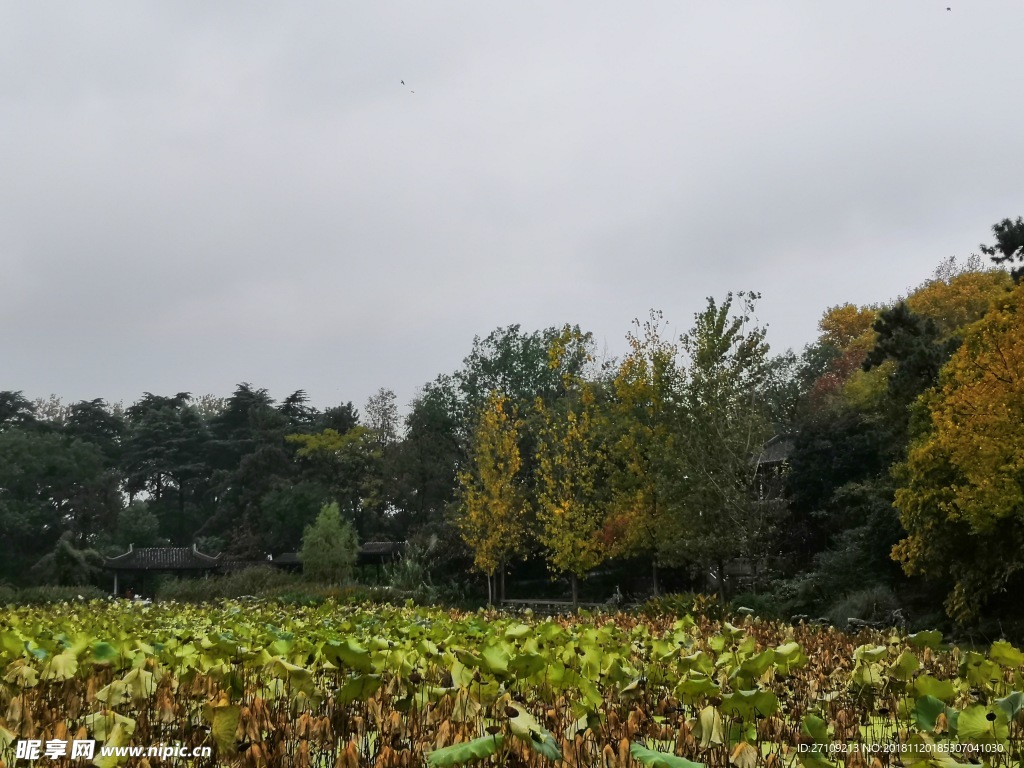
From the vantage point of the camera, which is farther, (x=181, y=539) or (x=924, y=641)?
(x=181, y=539)

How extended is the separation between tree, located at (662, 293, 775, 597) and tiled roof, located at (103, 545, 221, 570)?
1068 inches

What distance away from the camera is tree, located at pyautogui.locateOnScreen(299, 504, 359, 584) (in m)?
32.8

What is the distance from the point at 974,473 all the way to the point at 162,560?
118 ft

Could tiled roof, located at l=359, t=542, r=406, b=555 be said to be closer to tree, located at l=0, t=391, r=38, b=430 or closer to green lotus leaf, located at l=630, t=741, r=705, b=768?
tree, located at l=0, t=391, r=38, b=430

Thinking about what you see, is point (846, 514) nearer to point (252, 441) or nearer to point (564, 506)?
point (564, 506)

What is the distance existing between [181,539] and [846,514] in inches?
1574

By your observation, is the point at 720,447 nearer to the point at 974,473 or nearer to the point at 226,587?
the point at 974,473

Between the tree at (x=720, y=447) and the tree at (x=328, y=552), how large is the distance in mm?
16272

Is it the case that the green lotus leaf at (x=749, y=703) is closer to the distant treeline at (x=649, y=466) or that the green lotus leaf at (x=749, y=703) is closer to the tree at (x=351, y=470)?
the distant treeline at (x=649, y=466)

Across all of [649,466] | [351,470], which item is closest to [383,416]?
[351,470]

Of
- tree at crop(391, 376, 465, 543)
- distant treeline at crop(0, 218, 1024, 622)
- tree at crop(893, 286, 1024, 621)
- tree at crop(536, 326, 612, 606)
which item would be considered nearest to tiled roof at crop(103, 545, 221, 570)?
distant treeline at crop(0, 218, 1024, 622)

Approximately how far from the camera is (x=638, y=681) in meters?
4.41

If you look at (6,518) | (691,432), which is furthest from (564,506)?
(6,518)

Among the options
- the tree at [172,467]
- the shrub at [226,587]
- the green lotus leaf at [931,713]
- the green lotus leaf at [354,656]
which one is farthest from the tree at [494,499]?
the tree at [172,467]
